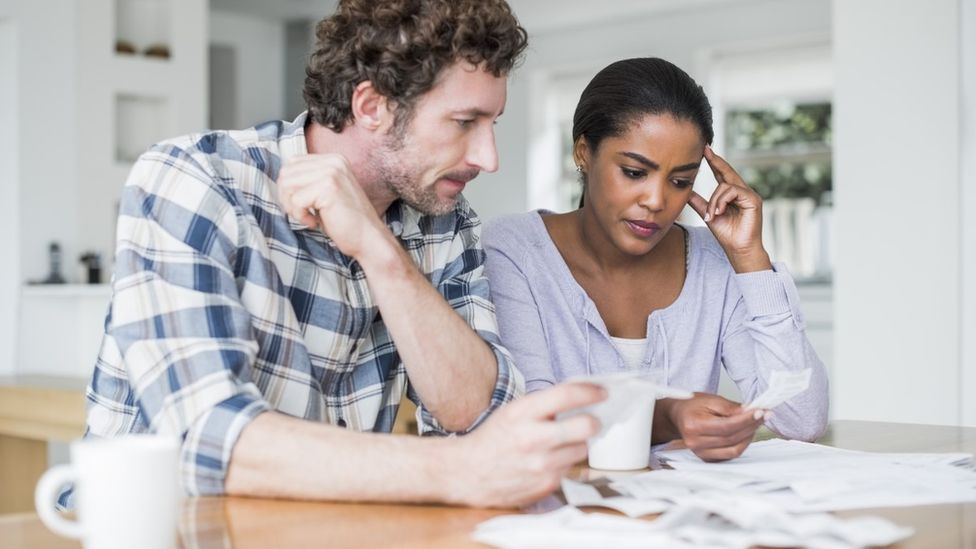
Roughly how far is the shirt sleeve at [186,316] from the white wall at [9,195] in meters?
3.43

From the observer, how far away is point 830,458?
4.19 ft

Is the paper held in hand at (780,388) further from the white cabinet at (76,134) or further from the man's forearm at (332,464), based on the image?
the white cabinet at (76,134)

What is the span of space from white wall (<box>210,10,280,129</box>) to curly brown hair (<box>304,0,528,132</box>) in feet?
19.0

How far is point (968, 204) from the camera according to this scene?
2732 mm

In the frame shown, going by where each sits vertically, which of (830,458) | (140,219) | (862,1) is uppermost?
(862,1)

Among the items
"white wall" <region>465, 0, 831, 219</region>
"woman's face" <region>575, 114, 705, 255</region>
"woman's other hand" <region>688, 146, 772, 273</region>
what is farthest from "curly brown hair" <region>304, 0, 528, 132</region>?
"white wall" <region>465, 0, 831, 219</region>

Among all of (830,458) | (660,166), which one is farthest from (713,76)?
(830,458)

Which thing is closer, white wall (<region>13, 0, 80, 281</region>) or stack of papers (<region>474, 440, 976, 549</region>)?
stack of papers (<region>474, 440, 976, 549</region>)

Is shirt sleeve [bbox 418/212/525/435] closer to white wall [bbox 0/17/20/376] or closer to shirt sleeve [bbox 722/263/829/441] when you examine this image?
shirt sleeve [bbox 722/263/829/441]

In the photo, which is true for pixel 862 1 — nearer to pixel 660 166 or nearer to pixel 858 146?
pixel 858 146

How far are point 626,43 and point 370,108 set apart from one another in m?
5.08

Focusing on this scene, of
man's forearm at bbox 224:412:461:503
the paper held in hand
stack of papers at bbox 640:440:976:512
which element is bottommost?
stack of papers at bbox 640:440:976:512

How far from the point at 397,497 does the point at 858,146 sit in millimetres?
2350

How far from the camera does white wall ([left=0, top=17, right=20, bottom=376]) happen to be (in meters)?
4.22
